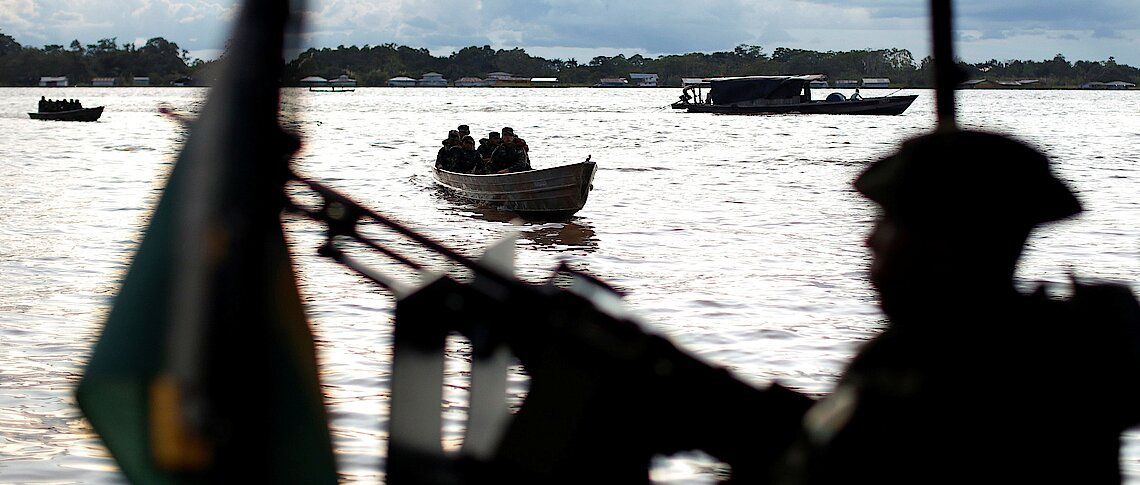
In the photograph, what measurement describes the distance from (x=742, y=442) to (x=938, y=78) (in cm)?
68

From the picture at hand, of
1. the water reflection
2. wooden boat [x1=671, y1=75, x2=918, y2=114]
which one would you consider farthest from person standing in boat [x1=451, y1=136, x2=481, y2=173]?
wooden boat [x1=671, y1=75, x2=918, y2=114]

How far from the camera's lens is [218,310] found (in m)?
1.67

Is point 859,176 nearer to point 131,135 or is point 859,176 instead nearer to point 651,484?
point 651,484

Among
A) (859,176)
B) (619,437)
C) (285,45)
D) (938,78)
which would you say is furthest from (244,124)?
(938,78)

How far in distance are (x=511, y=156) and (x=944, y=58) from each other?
22.1 metres

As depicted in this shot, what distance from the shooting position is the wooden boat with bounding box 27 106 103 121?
66.8m

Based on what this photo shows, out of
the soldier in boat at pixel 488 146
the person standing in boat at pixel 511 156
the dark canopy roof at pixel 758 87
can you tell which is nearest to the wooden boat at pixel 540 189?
the person standing in boat at pixel 511 156

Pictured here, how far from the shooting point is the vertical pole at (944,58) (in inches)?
80.1

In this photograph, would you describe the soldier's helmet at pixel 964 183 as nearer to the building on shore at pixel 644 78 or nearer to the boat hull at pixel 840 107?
the boat hull at pixel 840 107

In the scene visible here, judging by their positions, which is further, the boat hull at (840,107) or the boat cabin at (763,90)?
the boat cabin at (763,90)

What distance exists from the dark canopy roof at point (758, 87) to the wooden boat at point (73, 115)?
37.2 m

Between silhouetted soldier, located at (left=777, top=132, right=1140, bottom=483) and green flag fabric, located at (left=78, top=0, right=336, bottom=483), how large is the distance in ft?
2.39

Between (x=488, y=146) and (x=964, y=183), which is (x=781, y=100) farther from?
(x=964, y=183)

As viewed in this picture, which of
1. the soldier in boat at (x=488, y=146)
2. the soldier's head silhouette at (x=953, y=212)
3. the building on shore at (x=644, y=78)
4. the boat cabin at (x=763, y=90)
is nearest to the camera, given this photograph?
the soldier's head silhouette at (x=953, y=212)
